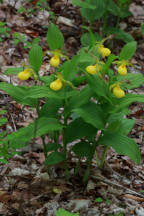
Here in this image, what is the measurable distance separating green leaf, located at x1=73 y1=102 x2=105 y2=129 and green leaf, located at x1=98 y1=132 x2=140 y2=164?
0.12 meters

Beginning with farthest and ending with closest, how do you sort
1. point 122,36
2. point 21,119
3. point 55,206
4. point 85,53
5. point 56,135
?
point 122,36 < point 21,119 < point 56,135 < point 55,206 < point 85,53

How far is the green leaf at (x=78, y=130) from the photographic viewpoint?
171 cm

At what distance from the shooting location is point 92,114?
1626 mm

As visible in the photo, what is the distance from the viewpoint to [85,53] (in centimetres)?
168

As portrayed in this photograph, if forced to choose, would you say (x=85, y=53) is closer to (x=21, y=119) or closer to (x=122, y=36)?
(x=21, y=119)

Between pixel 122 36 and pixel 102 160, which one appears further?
pixel 122 36

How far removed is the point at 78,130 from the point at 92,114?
165 mm

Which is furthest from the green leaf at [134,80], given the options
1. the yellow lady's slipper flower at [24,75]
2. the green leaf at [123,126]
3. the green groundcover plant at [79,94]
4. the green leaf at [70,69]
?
the yellow lady's slipper flower at [24,75]

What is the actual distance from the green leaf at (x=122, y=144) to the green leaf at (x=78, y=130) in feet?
0.30

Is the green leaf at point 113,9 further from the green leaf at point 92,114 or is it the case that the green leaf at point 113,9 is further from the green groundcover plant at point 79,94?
the green leaf at point 92,114

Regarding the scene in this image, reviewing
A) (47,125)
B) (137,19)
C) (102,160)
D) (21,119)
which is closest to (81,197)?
(102,160)

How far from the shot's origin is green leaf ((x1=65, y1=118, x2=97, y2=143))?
1.71m

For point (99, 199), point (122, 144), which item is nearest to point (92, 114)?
point (122, 144)

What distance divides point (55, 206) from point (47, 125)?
2.02 feet
